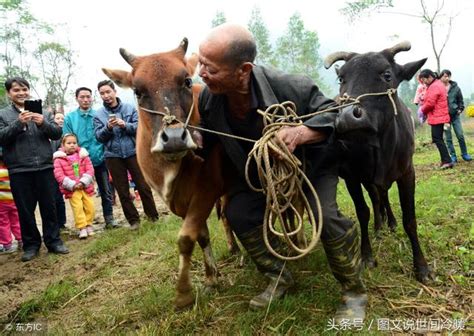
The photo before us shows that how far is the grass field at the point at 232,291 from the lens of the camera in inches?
118

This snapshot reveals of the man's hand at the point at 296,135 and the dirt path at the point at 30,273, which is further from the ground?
the man's hand at the point at 296,135

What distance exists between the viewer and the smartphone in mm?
5223

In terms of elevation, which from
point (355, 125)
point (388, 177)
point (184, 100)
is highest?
point (184, 100)

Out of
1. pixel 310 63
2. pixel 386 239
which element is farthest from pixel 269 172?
pixel 310 63

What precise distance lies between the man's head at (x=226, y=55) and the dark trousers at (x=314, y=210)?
935 millimetres

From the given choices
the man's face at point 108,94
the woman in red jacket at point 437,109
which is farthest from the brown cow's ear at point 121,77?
the woman in red jacket at point 437,109

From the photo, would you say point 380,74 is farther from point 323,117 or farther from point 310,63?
point 310,63

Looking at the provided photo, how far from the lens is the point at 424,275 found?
3537mm

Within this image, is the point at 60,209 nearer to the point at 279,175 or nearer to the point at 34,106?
the point at 34,106

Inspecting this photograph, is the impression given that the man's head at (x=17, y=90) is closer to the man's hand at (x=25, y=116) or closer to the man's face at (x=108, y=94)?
the man's hand at (x=25, y=116)

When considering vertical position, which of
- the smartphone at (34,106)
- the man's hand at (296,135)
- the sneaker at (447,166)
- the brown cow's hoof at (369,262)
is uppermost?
the smartphone at (34,106)

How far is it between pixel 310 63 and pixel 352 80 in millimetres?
38005

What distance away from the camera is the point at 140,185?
6.31 m

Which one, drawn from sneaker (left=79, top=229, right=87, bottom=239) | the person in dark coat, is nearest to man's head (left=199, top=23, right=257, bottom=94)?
sneaker (left=79, top=229, right=87, bottom=239)
